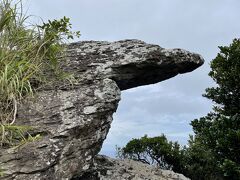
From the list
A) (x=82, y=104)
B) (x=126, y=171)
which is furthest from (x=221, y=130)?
(x=82, y=104)

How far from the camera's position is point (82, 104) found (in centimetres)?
764

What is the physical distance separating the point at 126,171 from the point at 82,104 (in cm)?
305

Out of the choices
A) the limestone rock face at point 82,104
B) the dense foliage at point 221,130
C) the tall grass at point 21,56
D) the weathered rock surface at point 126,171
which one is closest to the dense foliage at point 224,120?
the dense foliage at point 221,130

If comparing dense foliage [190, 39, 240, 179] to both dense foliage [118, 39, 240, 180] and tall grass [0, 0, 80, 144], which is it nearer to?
dense foliage [118, 39, 240, 180]

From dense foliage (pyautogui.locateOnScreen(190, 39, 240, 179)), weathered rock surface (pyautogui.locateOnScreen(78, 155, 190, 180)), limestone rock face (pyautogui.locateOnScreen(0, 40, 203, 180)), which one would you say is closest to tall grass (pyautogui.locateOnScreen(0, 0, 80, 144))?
limestone rock face (pyautogui.locateOnScreen(0, 40, 203, 180))

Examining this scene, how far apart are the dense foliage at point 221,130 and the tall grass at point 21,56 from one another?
483 centimetres

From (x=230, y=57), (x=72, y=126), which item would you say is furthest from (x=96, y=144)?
(x=230, y=57)

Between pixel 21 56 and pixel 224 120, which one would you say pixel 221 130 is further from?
pixel 21 56

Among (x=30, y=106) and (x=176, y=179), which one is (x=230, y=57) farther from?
(x=30, y=106)

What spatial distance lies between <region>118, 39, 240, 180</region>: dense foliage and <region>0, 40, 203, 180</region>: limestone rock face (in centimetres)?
284

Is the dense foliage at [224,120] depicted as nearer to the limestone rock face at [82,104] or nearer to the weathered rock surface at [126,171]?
the weathered rock surface at [126,171]

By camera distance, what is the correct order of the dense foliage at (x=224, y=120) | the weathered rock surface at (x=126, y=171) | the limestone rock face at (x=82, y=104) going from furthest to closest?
the dense foliage at (x=224, y=120)
the weathered rock surface at (x=126, y=171)
the limestone rock face at (x=82, y=104)

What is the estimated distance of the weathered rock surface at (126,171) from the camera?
9.78 metres

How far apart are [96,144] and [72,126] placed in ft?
1.91
